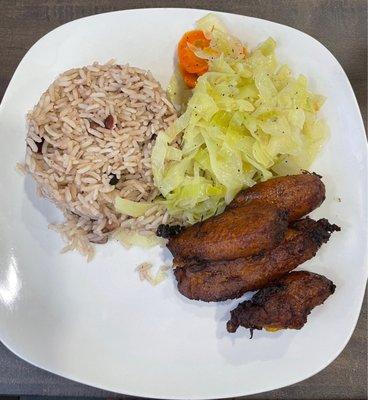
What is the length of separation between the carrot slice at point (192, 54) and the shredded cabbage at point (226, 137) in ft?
0.21

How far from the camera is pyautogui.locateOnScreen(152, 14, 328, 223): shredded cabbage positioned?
224 cm

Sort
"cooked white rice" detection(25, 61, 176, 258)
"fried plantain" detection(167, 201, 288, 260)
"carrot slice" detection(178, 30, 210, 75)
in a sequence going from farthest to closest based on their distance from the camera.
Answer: "carrot slice" detection(178, 30, 210, 75) < "cooked white rice" detection(25, 61, 176, 258) < "fried plantain" detection(167, 201, 288, 260)

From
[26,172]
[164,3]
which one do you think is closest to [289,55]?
[164,3]

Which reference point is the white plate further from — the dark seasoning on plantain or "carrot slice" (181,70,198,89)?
"carrot slice" (181,70,198,89)

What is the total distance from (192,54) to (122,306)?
1.26 metres

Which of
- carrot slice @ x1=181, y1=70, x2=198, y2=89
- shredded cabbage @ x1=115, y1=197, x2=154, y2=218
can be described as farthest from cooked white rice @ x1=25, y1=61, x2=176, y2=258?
carrot slice @ x1=181, y1=70, x2=198, y2=89

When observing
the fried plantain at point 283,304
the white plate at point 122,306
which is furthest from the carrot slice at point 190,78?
the fried plantain at point 283,304

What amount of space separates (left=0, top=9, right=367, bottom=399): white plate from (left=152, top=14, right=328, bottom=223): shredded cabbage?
0.32 metres

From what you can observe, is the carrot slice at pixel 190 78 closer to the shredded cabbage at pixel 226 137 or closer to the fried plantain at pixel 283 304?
the shredded cabbage at pixel 226 137

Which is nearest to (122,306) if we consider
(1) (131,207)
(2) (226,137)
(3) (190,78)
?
(1) (131,207)

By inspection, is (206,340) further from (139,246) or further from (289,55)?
(289,55)

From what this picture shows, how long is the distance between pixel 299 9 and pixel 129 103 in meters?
1.31

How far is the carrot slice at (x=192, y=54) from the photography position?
7.88 ft

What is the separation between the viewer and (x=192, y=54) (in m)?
2.40
